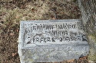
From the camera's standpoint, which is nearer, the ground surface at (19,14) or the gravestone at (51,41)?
the gravestone at (51,41)

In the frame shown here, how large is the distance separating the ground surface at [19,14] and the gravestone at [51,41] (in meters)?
0.48

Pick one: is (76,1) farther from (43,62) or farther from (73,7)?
(43,62)

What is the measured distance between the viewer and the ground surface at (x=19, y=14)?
295 cm

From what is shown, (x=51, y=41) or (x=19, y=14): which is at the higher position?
(x=19, y=14)

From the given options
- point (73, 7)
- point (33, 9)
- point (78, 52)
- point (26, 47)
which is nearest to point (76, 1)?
point (73, 7)

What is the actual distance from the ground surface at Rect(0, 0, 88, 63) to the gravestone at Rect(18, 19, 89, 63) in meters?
0.48

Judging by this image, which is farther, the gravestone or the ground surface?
the ground surface

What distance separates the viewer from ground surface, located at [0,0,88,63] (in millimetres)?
2947

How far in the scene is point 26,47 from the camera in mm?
2383

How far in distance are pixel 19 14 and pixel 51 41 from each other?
1165 mm

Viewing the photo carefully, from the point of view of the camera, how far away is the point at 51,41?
2469 mm

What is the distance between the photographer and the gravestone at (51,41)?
2426mm

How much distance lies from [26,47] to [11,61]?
1.89 feet

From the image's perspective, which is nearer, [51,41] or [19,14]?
[51,41]
